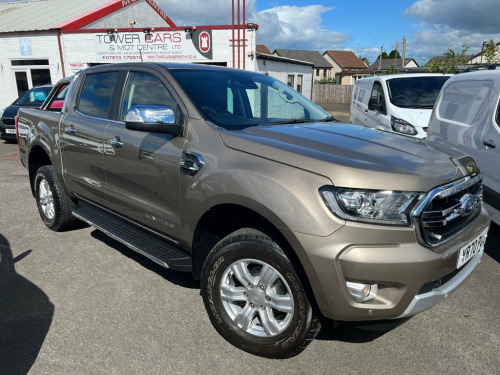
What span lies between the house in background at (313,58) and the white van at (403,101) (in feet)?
195

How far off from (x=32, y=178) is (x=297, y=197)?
4184 millimetres

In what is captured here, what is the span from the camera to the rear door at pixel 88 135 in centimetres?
364

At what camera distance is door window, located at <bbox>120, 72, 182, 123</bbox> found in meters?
3.10

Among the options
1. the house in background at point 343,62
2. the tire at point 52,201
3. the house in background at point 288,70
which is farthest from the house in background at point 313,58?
the tire at point 52,201

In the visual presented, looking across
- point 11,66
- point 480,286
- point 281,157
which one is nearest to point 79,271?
point 281,157

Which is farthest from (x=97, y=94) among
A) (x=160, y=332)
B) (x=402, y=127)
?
(x=402, y=127)

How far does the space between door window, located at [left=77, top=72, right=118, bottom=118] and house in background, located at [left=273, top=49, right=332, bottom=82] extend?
211 ft

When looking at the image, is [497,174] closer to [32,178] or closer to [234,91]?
[234,91]

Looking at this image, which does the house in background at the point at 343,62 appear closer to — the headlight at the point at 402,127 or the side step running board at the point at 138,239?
the headlight at the point at 402,127

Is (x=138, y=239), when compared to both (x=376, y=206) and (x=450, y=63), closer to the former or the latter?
(x=376, y=206)

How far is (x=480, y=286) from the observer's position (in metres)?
3.49

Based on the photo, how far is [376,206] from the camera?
6.78 ft

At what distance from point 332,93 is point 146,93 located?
126 feet

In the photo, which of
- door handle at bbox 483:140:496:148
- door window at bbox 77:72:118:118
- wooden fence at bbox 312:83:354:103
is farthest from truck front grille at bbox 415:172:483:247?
wooden fence at bbox 312:83:354:103
